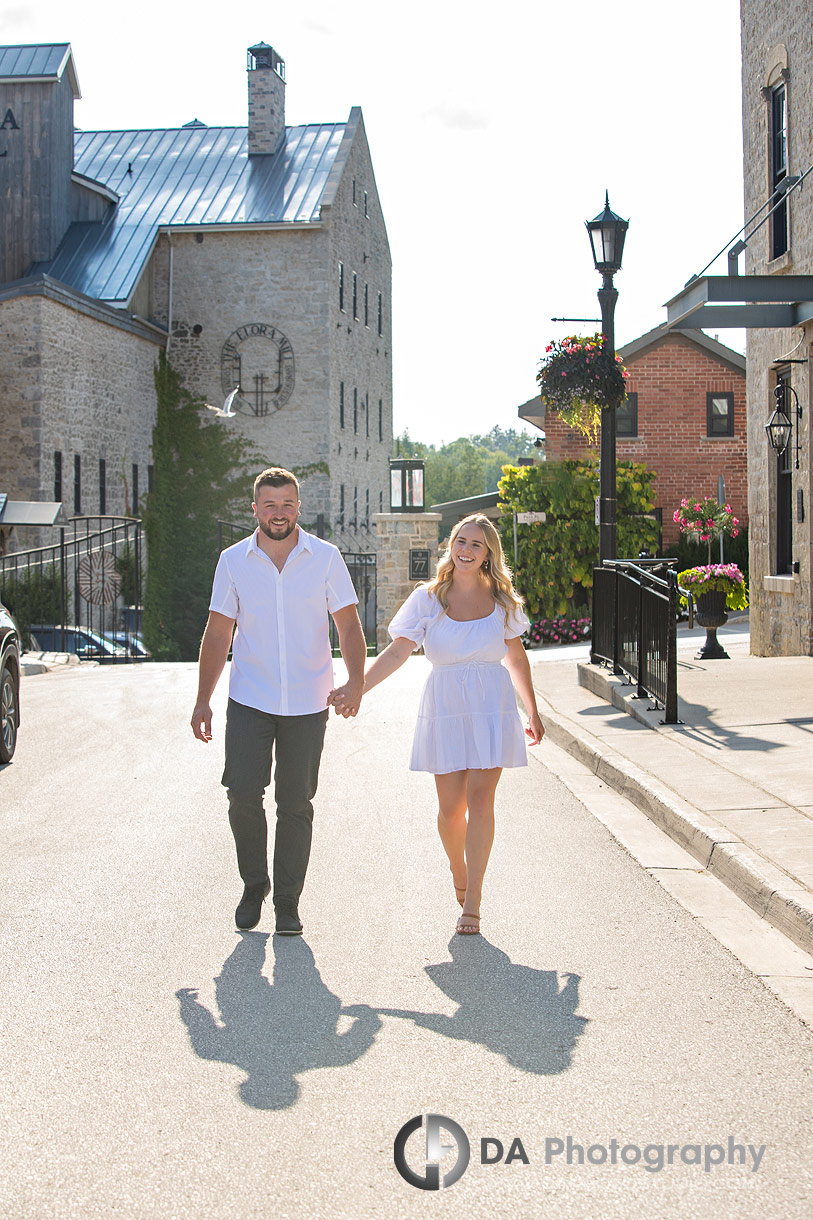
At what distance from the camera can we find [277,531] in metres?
5.36

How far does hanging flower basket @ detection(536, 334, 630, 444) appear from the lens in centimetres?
1454

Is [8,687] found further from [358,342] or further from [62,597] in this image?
[358,342]

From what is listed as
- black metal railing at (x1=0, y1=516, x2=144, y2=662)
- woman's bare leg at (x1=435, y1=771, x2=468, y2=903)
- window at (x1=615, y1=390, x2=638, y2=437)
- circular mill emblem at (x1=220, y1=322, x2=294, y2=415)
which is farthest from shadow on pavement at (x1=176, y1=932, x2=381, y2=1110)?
circular mill emblem at (x1=220, y1=322, x2=294, y2=415)

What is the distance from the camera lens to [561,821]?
24.8 ft

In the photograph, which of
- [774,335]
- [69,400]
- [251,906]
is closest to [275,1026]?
[251,906]

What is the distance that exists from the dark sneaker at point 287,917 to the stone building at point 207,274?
22.7m

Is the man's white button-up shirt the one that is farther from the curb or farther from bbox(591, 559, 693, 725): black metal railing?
bbox(591, 559, 693, 725): black metal railing

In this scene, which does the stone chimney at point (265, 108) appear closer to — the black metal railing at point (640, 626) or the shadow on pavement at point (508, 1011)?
the black metal railing at point (640, 626)

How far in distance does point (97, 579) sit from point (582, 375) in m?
15.8

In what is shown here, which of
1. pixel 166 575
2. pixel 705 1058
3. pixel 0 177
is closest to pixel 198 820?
pixel 705 1058

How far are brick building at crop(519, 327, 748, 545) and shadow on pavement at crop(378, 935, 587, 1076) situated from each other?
28.8 m

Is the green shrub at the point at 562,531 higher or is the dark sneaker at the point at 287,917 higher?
the green shrub at the point at 562,531

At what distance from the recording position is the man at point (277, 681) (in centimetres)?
530

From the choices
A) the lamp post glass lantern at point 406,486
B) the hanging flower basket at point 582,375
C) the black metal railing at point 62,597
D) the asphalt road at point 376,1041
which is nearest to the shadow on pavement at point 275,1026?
the asphalt road at point 376,1041
